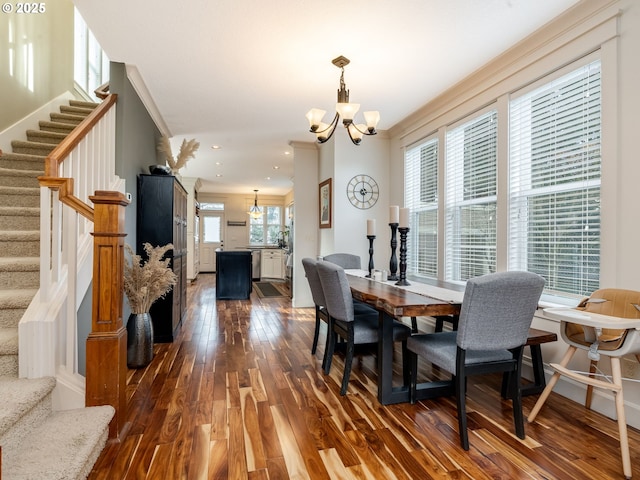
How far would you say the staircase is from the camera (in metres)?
1.43

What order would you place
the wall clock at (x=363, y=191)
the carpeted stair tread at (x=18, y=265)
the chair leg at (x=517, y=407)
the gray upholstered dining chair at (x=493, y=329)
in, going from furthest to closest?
the wall clock at (x=363, y=191), the carpeted stair tread at (x=18, y=265), the chair leg at (x=517, y=407), the gray upholstered dining chair at (x=493, y=329)

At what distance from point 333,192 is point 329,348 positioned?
2.55 metres

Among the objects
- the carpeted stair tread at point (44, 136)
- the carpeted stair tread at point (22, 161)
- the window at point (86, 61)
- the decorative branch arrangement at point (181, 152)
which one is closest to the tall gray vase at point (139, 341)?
the carpeted stair tread at point (22, 161)

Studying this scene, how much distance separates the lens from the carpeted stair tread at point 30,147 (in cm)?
333

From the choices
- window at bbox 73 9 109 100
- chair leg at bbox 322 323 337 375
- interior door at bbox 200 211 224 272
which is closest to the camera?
chair leg at bbox 322 323 337 375

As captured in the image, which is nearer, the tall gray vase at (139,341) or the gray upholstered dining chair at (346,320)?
the gray upholstered dining chair at (346,320)

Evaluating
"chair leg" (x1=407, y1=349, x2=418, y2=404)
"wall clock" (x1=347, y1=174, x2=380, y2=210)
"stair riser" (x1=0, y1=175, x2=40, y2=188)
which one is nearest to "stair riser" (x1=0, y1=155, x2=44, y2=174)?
"stair riser" (x1=0, y1=175, x2=40, y2=188)

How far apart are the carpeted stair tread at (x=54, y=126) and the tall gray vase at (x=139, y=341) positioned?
2.34 metres

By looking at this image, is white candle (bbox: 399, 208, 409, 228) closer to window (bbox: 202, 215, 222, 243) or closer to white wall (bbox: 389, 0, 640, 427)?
white wall (bbox: 389, 0, 640, 427)

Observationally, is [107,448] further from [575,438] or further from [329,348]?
[575,438]

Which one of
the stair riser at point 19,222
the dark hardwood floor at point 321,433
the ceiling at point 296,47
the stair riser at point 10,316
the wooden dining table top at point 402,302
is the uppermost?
the ceiling at point 296,47

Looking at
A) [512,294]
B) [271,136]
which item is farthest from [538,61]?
[271,136]

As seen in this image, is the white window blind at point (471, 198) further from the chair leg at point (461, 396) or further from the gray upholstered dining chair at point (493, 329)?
the chair leg at point (461, 396)

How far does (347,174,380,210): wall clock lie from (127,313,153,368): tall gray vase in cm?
303
